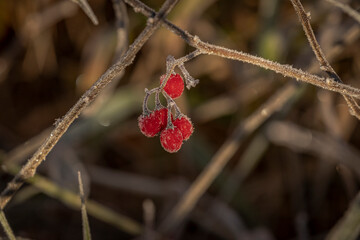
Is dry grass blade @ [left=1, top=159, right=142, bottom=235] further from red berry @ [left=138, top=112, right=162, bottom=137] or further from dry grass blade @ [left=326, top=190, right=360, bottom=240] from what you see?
dry grass blade @ [left=326, top=190, right=360, bottom=240]

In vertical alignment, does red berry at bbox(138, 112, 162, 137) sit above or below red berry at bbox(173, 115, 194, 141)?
below

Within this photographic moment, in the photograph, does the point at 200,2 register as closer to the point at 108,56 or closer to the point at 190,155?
the point at 108,56

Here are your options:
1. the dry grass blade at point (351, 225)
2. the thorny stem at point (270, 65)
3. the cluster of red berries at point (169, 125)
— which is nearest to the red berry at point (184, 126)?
the cluster of red berries at point (169, 125)

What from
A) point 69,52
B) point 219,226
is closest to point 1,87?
point 69,52

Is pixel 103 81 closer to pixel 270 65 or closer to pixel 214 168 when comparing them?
pixel 270 65

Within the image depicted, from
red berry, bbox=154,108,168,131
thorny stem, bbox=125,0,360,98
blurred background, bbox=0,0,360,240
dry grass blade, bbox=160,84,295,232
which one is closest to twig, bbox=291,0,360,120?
thorny stem, bbox=125,0,360,98
